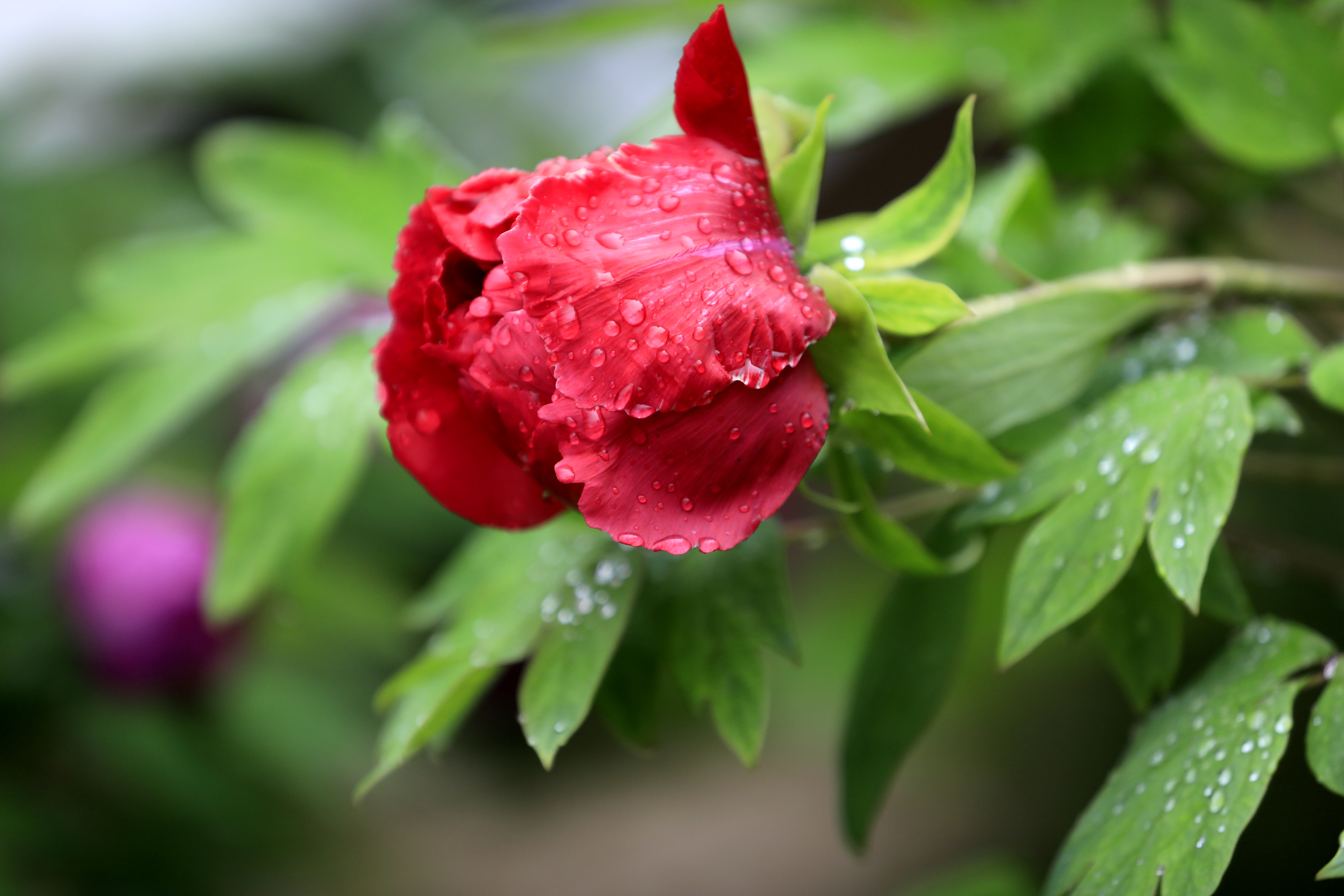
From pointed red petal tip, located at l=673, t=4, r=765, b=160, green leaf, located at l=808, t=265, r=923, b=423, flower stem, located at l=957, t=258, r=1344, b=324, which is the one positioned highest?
pointed red petal tip, located at l=673, t=4, r=765, b=160

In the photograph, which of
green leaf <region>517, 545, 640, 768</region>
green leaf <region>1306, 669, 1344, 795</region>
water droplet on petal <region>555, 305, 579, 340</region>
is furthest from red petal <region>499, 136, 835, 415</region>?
green leaf <region>1306, 669, 1344, 795</region>

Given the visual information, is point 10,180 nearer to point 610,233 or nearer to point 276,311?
point 276,311

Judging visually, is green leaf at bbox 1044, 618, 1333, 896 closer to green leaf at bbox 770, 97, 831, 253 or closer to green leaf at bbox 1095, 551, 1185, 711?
green leaf at bbox 1095, 551, 1185, 711

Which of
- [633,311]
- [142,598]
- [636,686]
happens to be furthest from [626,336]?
[142,598]

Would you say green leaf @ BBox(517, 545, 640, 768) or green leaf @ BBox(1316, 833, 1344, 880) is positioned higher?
green leaf @ BBox(1316, 833, 1344, 880)

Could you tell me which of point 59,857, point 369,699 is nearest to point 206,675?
point 59,857
